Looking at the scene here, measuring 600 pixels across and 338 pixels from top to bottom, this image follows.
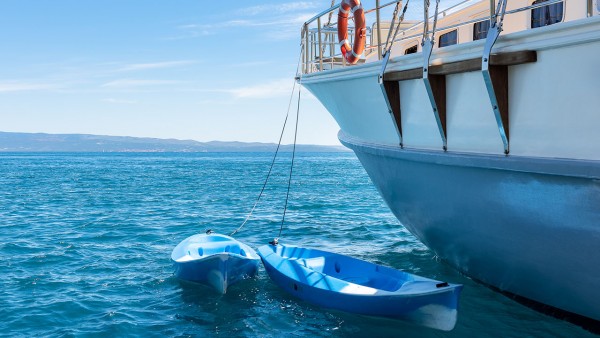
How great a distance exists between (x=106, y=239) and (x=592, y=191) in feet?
42.0

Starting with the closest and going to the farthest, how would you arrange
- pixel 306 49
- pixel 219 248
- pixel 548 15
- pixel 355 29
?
pixel 548 15 → pixel 355 29 → pixel 306 49 → pixel 219 248

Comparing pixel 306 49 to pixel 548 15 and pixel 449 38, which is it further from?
pixel 548 15

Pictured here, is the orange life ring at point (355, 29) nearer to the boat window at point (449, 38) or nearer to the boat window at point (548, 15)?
the boat window at point (449, 38)

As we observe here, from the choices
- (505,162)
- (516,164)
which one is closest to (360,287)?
(505,162)

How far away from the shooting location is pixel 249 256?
1023cm

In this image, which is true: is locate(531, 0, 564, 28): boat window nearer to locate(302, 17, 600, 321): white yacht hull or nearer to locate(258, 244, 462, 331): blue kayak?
locate(302, 17, 600, 321): white yacht hull

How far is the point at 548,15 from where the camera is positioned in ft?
20.9

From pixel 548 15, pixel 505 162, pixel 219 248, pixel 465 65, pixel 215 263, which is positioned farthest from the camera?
pixel 219 248

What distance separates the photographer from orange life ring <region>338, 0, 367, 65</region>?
311 inches

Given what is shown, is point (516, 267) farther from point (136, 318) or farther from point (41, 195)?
point (41, 195)

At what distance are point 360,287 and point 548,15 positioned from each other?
4.21 metres

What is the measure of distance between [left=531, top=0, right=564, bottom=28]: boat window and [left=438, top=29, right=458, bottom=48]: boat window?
1.54 m

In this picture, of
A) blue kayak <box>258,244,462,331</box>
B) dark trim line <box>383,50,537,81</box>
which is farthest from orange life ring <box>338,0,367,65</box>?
blue kayak <box>258,244,462,331</box>

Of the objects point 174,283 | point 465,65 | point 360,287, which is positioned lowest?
point 174,283
